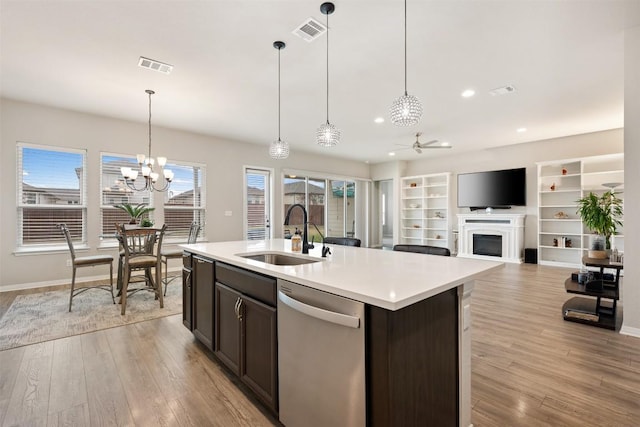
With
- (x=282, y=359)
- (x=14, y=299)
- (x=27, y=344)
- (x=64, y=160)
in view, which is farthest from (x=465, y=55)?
(x=14, y=299)

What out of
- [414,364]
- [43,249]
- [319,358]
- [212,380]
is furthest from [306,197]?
[414,364]

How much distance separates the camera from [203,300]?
247 cm

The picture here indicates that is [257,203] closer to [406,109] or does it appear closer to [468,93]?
[468,93]

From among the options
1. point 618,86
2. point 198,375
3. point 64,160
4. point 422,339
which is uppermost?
point 618,86

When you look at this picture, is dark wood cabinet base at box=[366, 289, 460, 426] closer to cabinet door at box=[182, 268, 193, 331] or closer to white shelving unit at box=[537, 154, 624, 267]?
cabinet door at box=[182, 268, 193, 331]

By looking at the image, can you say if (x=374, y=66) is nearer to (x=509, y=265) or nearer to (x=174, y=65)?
(x=174, y=65)

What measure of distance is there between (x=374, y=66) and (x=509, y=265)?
18.4 ft

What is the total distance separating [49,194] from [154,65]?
3.14 meters

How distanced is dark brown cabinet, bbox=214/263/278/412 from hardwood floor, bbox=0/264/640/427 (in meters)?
0.18

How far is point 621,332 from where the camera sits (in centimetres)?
286

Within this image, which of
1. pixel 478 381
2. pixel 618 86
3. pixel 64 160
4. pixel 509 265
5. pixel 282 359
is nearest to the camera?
pixel 282 359

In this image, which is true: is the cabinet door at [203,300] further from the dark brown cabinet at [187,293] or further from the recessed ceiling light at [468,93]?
the recessed ceiling light at [468,93]

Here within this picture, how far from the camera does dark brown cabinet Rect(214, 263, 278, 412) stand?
166 cm

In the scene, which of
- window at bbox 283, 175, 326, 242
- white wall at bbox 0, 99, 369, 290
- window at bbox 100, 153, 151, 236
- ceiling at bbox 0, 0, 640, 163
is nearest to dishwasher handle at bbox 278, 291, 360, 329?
ceiling at bbox 0, 0, 640, 163
